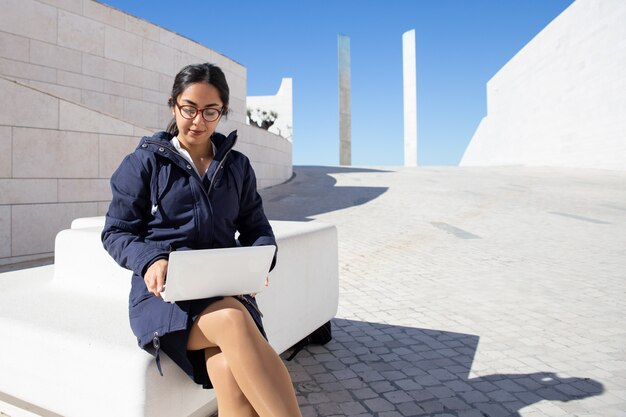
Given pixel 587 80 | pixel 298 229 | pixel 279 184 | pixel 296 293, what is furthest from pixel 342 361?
pixel 587 80

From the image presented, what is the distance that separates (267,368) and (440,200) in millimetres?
12442

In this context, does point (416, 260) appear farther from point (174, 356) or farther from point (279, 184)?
point (279, 184)

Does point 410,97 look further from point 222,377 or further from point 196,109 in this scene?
point 222,377

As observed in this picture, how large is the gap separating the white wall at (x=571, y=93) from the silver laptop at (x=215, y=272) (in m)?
26.3

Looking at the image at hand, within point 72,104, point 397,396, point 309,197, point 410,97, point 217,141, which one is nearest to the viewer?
point 217,141

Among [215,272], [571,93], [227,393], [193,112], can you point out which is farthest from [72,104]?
[571,93]

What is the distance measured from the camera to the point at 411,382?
3201 millimetres

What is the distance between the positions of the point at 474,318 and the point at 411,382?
1.70 meters

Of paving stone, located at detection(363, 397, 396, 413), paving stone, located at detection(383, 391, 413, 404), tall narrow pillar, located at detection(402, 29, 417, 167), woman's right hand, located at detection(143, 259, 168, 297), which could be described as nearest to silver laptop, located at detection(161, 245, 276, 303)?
woman's right hand, located at detection(143, 259, 168, 297)

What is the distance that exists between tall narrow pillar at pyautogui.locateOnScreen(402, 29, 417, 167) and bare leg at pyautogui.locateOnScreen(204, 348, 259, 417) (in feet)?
124

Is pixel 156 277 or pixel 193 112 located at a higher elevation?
pixel 193 112

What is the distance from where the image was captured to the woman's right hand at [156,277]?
1.89 metres

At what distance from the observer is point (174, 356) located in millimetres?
1996

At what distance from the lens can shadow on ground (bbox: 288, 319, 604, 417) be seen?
2844mm
